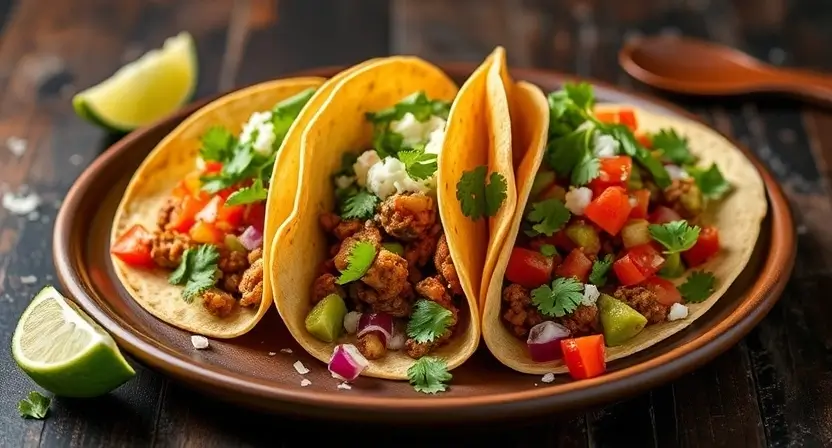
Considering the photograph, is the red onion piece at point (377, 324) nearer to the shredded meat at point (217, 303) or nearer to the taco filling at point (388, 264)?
the taco filling at point (388, 264)

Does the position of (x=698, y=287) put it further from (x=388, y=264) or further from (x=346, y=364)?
(x=346, y=364)

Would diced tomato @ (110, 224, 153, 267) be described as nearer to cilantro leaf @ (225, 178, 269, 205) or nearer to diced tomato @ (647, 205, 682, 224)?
cilantro leaf @ (225, 178, 269, 205)

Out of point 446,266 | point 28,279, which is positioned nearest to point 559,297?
point 446,266

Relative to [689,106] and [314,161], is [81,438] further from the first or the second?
[689,106]

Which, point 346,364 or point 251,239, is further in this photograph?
point 251,239

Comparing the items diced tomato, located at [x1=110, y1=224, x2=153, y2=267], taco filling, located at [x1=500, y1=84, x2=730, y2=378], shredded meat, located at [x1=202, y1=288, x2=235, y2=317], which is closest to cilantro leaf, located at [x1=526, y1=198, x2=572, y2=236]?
taco filling, located at [x1=500, y1=84, x2=730, y2=378]

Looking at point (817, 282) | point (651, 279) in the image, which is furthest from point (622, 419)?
point (817, 282)
